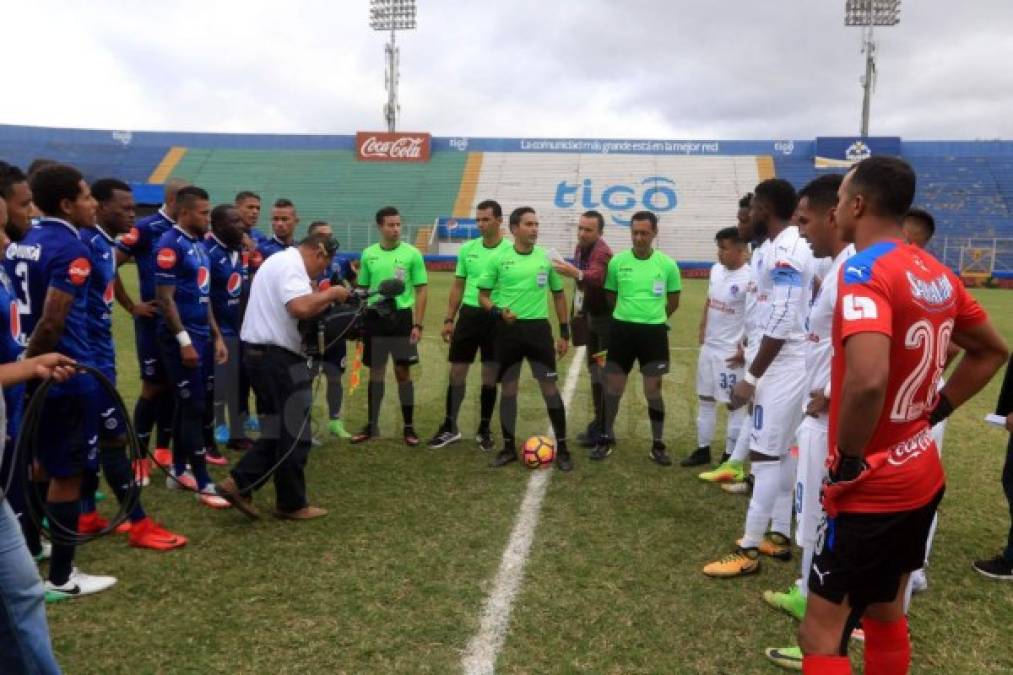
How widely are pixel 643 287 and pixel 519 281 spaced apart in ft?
3.95

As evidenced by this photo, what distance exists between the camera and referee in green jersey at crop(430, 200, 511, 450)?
6.76 meters

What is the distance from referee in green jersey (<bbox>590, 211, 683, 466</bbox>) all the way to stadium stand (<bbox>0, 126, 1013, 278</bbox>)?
31129 mm

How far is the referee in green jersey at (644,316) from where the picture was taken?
656 cm

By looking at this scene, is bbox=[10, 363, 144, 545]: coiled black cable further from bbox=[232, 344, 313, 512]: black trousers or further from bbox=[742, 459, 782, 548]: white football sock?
bbox=[742, 459, 782, 548]: white football sock

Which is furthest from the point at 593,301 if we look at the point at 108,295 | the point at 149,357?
the point at 108,295

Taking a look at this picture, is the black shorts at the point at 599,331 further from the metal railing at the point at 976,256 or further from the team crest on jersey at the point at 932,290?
the metal railing at the point at 976,256

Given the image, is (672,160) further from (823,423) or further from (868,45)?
(823,423)

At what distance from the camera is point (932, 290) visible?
229 centimetres

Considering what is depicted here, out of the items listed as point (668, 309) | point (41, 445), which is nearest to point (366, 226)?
point (668, 309)

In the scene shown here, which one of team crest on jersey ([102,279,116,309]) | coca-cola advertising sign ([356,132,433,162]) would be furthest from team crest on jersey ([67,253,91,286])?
coca-cola advertising sign ([356,132,433,162])

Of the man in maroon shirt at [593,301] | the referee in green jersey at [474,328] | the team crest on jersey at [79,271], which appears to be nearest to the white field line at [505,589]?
the referee in green jersey at [474,328]

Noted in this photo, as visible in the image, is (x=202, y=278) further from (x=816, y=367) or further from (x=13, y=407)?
(x=816, y=367)

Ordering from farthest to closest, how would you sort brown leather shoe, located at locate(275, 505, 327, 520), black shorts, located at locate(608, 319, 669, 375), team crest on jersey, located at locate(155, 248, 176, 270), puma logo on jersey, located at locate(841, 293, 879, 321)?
1. black shorts, located at locate(608, 319, 669, 375)
2. brown leather shoe, located at locate(275, 505, 327, 520)
3. team crest on jersey, located at locate(155, 248, 176, 270)
4. puma logo on jersey, located at locate(841, 293, 879, 321)

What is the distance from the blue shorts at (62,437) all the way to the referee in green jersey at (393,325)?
3.40 m
